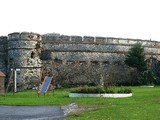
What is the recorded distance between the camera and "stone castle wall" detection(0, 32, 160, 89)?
37500 millimetres

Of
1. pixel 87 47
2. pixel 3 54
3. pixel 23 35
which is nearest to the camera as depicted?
pixel 23 35

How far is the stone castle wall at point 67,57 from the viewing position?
37.5 meters

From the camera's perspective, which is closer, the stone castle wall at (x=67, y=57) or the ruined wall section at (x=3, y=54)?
the stone castle wall at (x=67, y=57)

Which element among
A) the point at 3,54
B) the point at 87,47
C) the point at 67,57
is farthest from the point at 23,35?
the point at 87,47

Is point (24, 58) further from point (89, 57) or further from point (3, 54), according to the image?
point (89, 57)

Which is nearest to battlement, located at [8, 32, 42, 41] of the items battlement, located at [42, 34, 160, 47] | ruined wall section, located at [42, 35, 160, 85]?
ruined wall section, located at [42, 35, 160, 85]

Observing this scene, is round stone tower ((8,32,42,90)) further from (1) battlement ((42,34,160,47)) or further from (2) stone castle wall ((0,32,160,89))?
(1) battlement ((42,34,160,47))

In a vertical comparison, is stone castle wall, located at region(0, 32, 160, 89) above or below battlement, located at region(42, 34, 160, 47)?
below

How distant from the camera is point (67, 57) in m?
40.6

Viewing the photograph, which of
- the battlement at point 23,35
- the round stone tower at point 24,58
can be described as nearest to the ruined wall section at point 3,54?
the round stone tower at point 24,58

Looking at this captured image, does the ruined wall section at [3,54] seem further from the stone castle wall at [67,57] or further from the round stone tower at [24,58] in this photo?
the round stone tower at [24,58]

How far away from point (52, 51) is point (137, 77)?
925 cm

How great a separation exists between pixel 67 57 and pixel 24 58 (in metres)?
5.09

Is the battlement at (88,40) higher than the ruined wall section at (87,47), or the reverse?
the battlement at (88,40)
